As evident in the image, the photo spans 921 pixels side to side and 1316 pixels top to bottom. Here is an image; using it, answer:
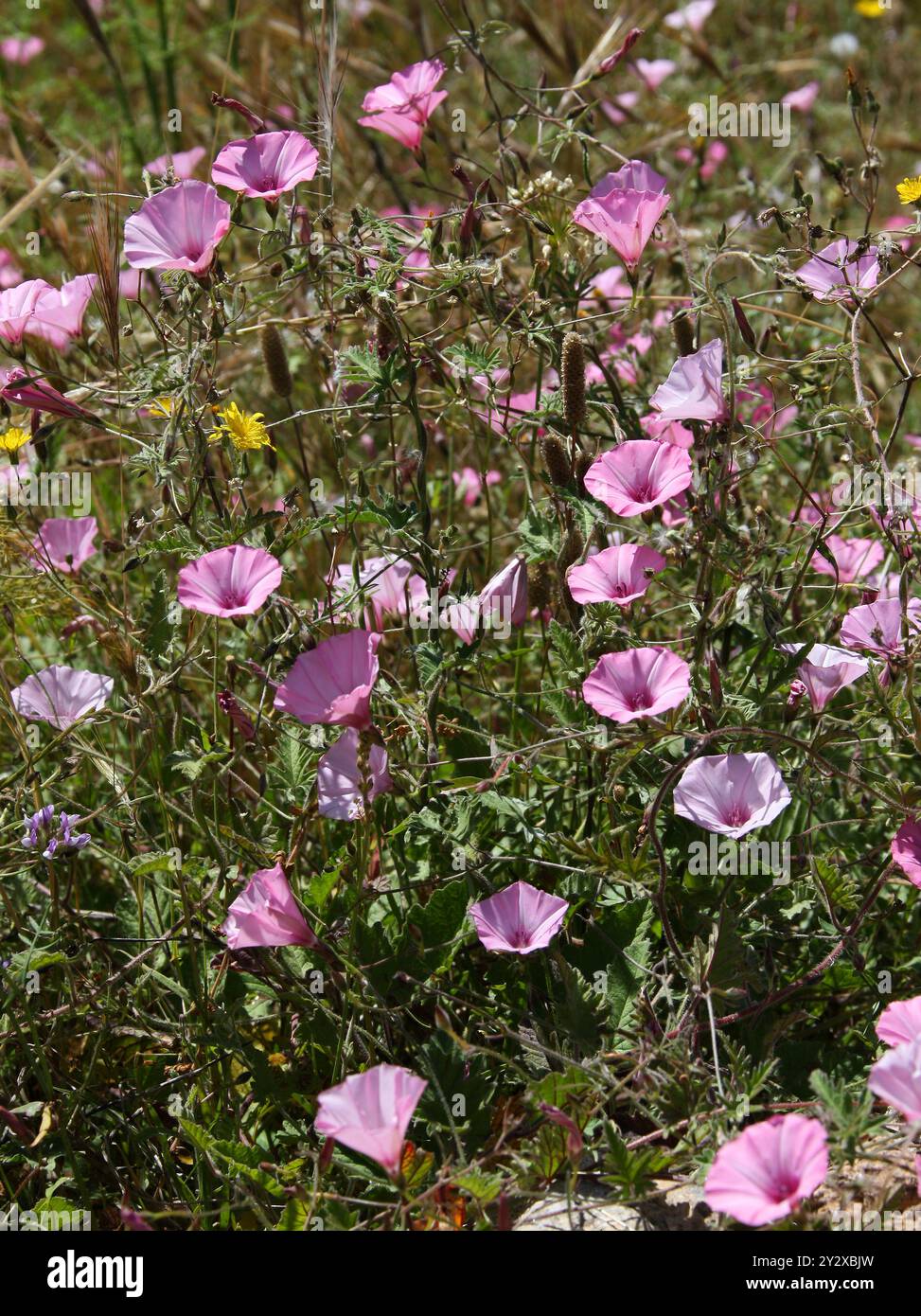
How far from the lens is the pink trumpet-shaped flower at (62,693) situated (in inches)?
70.9

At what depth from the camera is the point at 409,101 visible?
179 cm

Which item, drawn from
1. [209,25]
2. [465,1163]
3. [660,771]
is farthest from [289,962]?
[209,25]

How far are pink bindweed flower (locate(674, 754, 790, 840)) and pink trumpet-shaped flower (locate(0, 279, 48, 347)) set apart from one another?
0.98 metres

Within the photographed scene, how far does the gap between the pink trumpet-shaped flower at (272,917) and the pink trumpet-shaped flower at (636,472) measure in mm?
565

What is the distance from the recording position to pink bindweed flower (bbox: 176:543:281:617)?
1.45m

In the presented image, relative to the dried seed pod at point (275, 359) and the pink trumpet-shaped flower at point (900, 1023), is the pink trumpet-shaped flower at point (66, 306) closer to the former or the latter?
the dried seed pod at point (275, 359)

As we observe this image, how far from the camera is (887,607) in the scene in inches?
62.2

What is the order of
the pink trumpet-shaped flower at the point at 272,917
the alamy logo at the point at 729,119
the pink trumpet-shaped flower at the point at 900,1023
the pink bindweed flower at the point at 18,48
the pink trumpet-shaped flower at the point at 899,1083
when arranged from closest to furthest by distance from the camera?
1. the pink trumpet-shaped flower at the point at 899,1083
2. the pink trumpet-shaped flower at the point at 900,1023
3. the pink trumpet-shaped flower at the point at 272,917
4. the alamy logo at the point at 729,119
5. the pink bindweed flower at the point at 18,48

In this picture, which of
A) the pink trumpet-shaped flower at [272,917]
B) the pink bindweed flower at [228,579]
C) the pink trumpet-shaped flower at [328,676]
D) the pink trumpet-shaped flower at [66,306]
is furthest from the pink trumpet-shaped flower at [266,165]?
the pink trumpet-shaped flower at [272,917]

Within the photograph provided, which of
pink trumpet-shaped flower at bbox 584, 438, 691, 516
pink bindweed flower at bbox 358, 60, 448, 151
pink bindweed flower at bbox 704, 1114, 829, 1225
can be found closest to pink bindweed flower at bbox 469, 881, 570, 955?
pink bindweed flower at bbox 704, 1114, 829, 1225

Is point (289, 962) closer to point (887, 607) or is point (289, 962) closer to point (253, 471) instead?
point (887, 607)

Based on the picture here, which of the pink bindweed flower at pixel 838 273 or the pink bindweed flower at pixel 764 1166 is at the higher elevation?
the pink bindweed flower at pixel 838 273

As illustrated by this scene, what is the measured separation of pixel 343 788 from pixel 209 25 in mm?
2956
